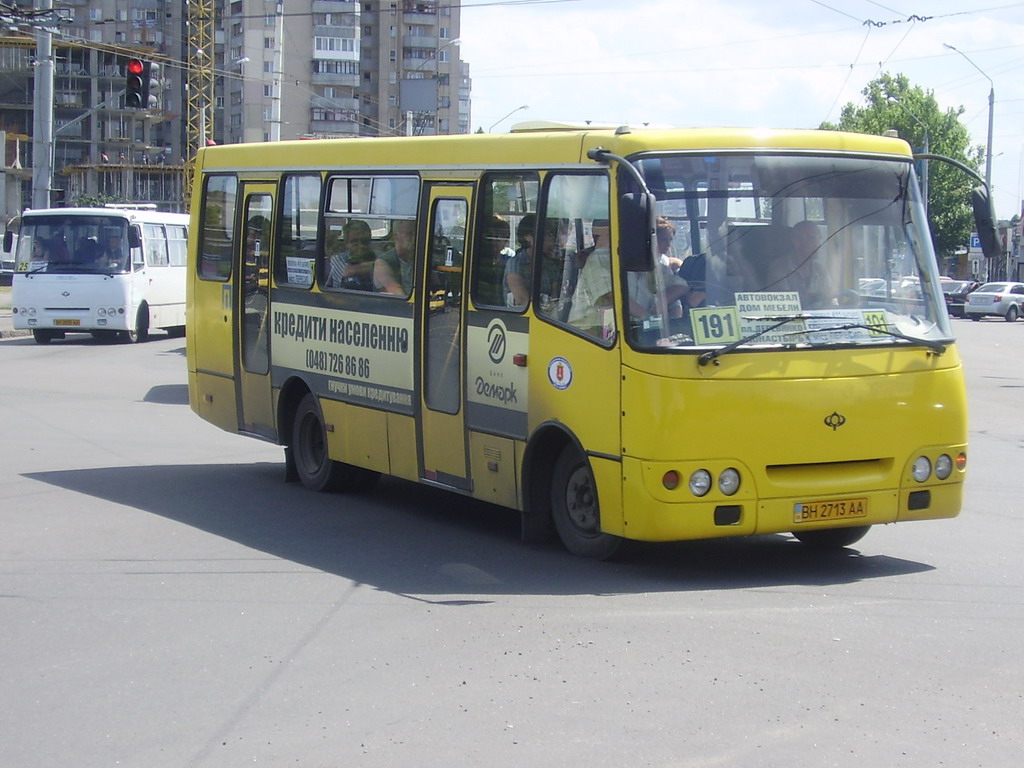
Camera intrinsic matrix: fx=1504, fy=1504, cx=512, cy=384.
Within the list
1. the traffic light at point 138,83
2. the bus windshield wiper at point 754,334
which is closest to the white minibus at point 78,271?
the traffic light at point 138,83

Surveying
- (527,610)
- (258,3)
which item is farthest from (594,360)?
(258,3)

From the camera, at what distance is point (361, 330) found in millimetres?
11219

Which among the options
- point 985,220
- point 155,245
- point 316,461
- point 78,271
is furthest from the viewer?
point 155,245

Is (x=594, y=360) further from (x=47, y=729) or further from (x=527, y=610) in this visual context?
(x=47, y=729)

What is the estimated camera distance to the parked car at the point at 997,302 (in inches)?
2383

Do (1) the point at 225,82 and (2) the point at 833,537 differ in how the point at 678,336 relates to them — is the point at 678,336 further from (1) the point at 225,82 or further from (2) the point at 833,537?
(1) the point at 225,82

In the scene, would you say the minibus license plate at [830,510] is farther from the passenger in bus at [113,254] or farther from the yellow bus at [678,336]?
the passenger in bus at [113,254]

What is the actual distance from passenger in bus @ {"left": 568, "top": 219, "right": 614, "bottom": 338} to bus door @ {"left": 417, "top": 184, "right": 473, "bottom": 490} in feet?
4.53

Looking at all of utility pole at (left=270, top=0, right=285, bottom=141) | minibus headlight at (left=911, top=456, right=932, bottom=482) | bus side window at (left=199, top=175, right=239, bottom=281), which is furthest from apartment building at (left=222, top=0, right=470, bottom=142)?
minibus headlight at (left=911, top=456, right=932, bottom=482)

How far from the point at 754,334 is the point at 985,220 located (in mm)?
2019

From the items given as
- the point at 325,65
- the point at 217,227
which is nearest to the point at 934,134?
the point at 325,65

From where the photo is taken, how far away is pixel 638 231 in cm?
793

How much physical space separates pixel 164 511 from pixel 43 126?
28872 mm

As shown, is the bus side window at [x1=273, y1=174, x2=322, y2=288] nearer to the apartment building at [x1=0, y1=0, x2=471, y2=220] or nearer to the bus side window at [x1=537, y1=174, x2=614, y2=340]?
the bus side window at [x1=537, y1=174, x2=614, y2=340]
